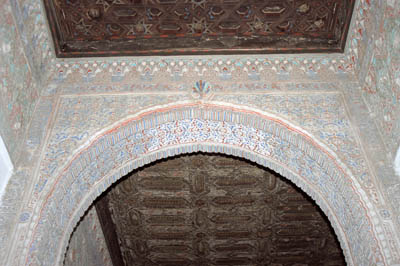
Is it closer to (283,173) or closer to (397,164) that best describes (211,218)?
(283,173)

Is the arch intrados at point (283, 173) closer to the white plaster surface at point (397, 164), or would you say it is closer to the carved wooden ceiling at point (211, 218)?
the white plaster surface at point (397, 164)

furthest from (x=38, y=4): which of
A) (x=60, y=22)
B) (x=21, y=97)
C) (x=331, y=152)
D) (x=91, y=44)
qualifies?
(x=331, y=152)

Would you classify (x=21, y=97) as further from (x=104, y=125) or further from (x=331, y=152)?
(x=331, y=152)

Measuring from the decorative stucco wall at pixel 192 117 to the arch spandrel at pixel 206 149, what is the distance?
0.04 feet

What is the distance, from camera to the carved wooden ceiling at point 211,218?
20.3ft

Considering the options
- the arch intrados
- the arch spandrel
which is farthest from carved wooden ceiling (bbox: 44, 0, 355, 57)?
the arch intrados

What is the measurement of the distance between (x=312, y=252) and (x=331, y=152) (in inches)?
136

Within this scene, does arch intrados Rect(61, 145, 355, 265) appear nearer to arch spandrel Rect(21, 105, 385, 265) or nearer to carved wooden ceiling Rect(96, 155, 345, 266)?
arch spandrel Rect(21, 105, 385, 265)

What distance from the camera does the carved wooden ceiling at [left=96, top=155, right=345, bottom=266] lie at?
618 cm

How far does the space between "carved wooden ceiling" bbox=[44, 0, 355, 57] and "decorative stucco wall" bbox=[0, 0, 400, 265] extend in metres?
0.12

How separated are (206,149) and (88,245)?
2.32m

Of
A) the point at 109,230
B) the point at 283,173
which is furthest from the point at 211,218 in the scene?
the point at 283,173

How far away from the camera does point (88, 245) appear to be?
6.07 meters

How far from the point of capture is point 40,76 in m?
4.76
